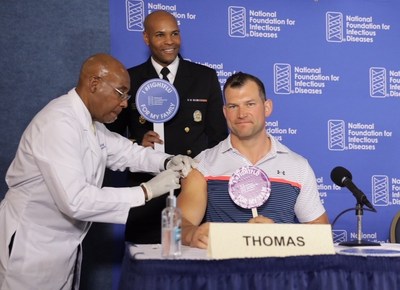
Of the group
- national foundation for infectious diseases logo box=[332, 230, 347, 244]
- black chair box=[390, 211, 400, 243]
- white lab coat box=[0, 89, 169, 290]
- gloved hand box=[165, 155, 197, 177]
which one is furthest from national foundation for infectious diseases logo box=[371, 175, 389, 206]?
white lab coat box=[0, 89, 169, 290]

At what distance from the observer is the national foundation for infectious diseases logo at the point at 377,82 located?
12.4 ft

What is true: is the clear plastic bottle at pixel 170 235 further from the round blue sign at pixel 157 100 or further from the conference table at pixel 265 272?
the round blue sign at pixel 157 100

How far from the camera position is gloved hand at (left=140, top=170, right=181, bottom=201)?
232 cm

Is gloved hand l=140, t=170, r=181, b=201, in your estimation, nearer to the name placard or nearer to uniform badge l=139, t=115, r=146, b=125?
the name placard

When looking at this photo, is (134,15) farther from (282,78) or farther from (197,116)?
(282,78)

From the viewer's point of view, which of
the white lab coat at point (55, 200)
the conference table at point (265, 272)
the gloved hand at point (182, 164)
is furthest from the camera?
the gloved hand at point (182, 164)

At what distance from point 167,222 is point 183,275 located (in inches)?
6.6

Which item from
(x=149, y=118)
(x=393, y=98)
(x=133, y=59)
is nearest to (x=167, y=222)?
(x=149, y=118)

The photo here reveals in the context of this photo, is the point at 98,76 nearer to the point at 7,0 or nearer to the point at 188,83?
the point at 188,83

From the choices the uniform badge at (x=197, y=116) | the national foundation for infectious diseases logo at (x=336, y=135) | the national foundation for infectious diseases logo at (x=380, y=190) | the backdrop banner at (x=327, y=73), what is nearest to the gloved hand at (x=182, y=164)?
the uniform badge at (x=197, y=116)

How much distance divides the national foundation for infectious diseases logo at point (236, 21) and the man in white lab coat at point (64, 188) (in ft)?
4.31

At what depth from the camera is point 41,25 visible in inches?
133

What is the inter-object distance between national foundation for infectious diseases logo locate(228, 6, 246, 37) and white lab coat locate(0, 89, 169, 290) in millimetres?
1410

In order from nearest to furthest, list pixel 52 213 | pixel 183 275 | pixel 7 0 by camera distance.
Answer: pixel 183 275 → pixel 52 213 → pixel 7 0
